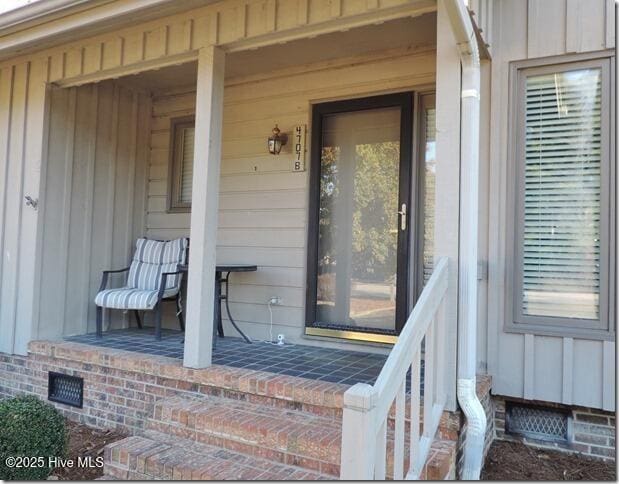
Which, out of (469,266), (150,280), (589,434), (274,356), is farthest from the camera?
(150,280)

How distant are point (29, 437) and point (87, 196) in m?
2.36

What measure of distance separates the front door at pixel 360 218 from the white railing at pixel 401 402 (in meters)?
1.41

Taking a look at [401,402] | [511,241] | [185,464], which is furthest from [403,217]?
[185,464]

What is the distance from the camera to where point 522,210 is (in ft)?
10.1

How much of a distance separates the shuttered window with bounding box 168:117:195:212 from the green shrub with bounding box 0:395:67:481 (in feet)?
8.41

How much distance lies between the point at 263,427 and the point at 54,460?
4.09 ft

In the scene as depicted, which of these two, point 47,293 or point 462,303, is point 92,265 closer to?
point 47,293

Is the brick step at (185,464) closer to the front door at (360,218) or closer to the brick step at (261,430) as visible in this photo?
the brick step at (261,430)

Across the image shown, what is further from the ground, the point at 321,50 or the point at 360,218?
the point at 321,50

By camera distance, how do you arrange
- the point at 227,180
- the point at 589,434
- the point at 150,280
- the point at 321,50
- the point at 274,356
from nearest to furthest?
the point at 589,434
the point at 274,356
the point at 321,50
the point at 150,280
the point at 227,180

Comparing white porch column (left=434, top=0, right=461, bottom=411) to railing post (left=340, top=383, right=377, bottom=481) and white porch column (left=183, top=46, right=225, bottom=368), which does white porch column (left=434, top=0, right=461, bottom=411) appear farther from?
white porch column (left=183, top=46, right=225, bottom=368)

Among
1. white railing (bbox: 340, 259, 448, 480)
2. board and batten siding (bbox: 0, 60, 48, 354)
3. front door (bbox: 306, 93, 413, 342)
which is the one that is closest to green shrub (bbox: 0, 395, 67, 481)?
board and batten siding (bbox: 0, 60, 48, 354)

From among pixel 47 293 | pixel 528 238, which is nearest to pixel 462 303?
pixel 528 238

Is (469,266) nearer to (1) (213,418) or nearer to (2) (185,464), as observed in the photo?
(1) (213,418)
